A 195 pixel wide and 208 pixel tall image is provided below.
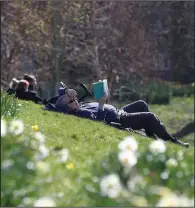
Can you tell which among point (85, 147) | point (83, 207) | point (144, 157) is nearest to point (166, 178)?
point (144, 157)

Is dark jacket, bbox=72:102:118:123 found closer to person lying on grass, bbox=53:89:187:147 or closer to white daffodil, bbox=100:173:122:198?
person lying on grass, bbox=53:89:187:147

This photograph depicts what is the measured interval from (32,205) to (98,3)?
63.8 feet

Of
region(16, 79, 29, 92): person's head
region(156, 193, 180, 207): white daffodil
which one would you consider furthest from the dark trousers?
region(156, 193, 180, 207): white daffodil

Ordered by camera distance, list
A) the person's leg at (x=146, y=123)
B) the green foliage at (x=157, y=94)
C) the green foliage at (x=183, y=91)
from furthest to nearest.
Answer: the green foliage at (x=183, y=91) < the green foliage at (x=157, y=94) < the person's leg at (x=146, y=123)

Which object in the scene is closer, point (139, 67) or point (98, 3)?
point (98, 3)

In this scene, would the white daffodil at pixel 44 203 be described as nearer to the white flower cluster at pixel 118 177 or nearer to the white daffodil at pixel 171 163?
the white flower cluster at pixel 118 177

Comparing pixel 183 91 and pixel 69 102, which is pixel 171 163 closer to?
pixel 69 102

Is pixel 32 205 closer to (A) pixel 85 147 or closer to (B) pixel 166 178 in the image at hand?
→ (B) pixel 166 178

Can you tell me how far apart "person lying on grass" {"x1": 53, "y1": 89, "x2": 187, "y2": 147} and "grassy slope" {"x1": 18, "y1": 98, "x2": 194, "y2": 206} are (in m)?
0.28

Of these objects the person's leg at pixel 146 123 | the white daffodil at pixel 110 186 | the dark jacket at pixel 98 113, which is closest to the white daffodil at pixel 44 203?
the white daffodil at pixel 110 186

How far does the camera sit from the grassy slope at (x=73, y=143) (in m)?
4.28

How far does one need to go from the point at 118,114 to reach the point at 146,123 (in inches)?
19.2

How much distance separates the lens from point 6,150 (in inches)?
183

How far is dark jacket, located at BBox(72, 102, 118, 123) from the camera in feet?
34.3
